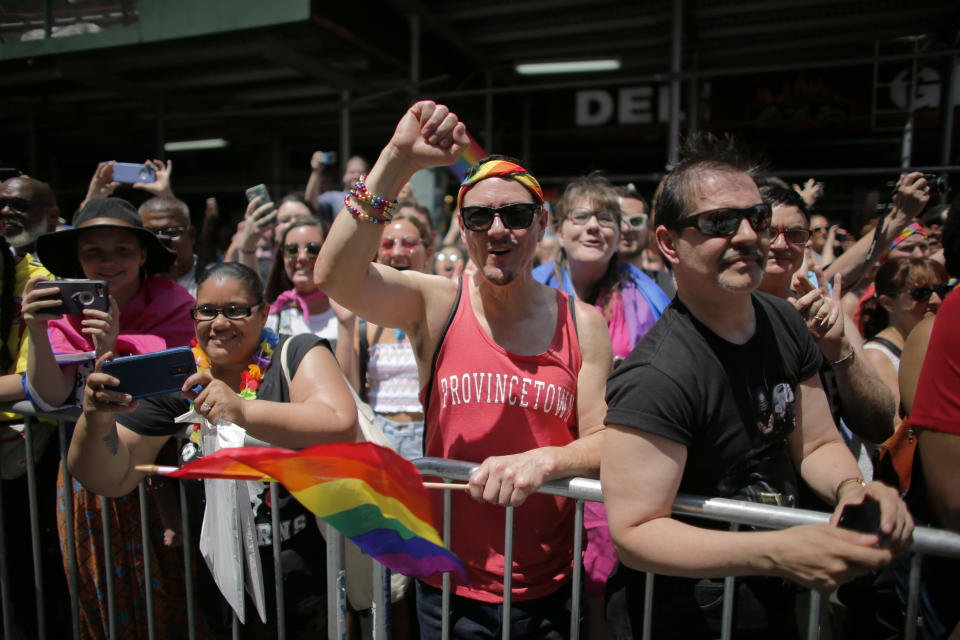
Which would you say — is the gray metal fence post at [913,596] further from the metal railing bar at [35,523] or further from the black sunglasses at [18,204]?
the black sunglasses at [18,204]

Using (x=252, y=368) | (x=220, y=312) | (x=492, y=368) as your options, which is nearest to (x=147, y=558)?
(x=252, y=368)

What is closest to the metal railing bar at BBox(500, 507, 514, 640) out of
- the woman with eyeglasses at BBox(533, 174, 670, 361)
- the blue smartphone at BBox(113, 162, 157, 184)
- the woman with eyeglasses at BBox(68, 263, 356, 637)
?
the woman with eyeglasses at BBox(68, 263, 356, 637)

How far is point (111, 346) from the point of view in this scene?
7.26 ft

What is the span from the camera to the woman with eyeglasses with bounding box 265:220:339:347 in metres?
3.63

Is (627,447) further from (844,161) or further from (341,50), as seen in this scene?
(844,161)

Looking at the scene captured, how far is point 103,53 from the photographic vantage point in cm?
809

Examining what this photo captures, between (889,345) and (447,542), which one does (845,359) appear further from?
(447,542)

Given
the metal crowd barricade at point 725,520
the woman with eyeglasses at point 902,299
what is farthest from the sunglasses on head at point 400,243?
the woman with eyeglasses at point 902,299

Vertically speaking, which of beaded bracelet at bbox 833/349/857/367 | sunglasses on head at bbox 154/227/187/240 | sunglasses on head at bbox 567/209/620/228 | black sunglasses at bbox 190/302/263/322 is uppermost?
sunglasses on head at bbox 567/209/620/228

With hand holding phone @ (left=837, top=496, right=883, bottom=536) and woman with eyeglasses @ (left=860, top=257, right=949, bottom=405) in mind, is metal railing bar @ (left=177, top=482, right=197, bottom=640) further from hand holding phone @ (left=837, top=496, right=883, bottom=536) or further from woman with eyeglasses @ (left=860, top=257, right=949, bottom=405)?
woman with eyeglasses @ (left=860, top=257, right=949, bottom=405)

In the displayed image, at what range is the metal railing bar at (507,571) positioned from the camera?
5.70 ft

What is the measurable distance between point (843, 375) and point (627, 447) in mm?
1226

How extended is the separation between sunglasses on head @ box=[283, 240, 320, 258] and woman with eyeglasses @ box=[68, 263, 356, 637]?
1249mm

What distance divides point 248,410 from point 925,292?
10.1 feet
